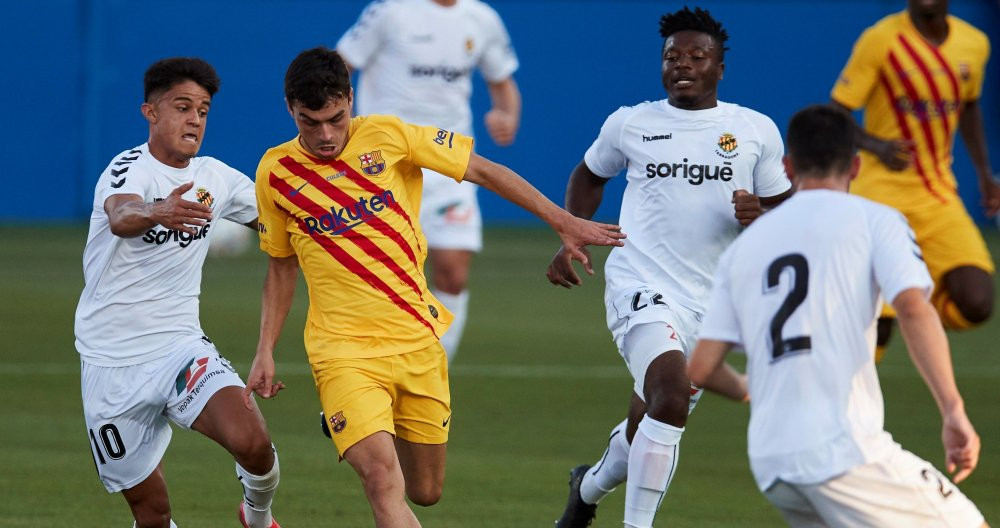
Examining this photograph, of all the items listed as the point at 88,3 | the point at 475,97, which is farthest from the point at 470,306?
the point at 88,3

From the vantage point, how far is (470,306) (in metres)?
16.2

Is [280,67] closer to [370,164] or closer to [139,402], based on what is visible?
[139,402]

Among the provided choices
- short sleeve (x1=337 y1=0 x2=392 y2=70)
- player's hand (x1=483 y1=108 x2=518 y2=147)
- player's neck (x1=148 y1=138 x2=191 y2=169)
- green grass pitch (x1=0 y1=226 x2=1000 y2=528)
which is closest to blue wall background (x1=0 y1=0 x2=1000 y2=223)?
green grass pitch (x1=0 y1=226 x2=1000 y2=528)

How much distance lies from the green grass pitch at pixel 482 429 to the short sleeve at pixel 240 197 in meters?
1.50

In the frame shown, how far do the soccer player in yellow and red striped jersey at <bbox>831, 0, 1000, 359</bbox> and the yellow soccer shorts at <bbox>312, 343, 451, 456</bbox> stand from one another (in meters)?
4.26

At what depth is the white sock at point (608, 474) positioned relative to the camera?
702cm

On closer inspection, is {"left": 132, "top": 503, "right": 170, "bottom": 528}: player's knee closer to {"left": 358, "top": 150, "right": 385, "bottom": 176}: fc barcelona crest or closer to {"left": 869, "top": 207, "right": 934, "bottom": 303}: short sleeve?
{"left": 358, "top": 150, "right": 385, "bottom": 176}: fc barcelona crest

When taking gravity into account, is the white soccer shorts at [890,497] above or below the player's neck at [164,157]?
above

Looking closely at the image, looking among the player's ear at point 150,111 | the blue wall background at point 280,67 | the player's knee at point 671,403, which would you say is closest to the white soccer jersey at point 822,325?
the player's knee at point 671,403

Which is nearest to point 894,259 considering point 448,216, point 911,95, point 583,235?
point 583,235

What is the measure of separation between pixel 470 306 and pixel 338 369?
1010cm

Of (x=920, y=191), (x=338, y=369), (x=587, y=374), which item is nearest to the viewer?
(x=338, y=369)

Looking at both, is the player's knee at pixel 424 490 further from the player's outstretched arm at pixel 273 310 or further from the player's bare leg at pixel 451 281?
the player's bare leg at pixel 451 281

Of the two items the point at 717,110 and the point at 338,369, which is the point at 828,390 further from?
the point at 717,110
